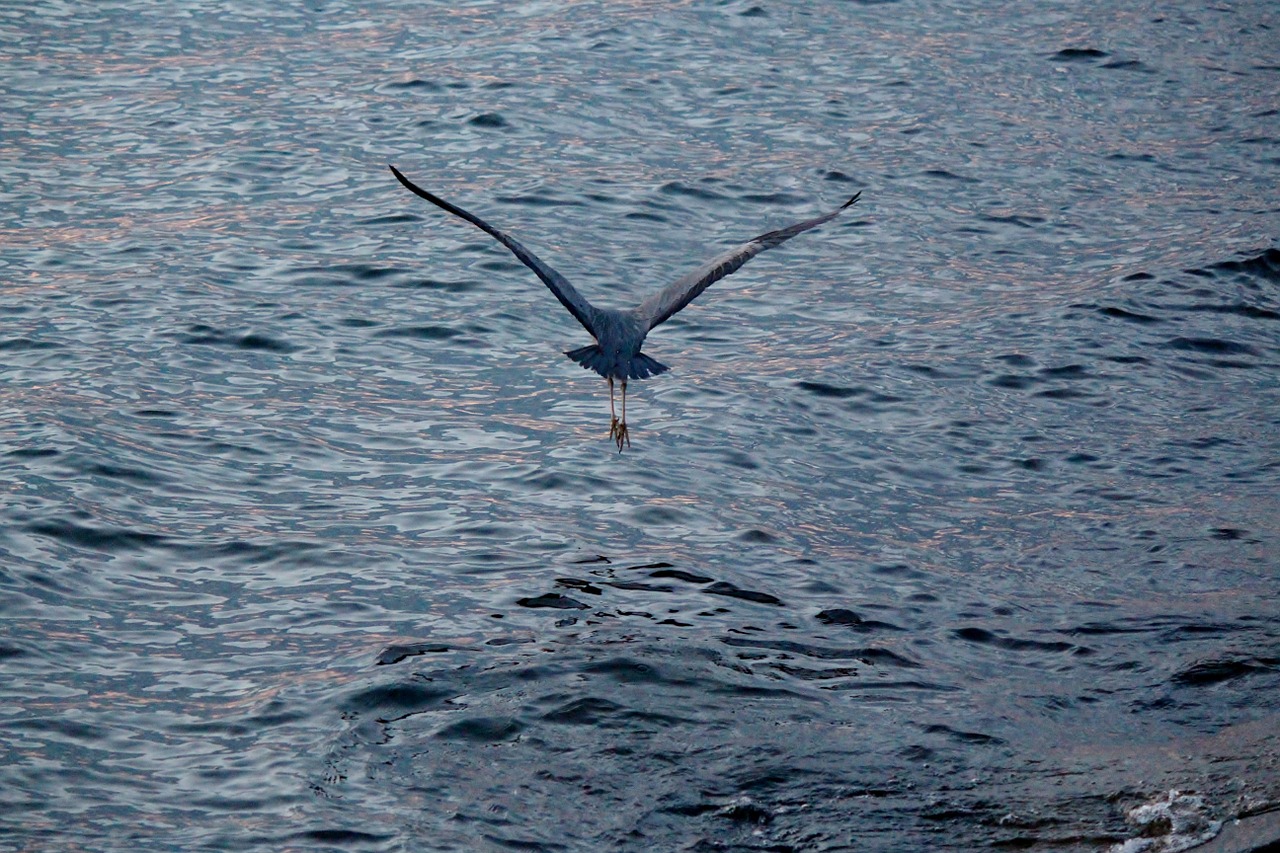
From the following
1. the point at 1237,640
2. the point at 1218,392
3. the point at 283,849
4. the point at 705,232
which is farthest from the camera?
the point at 705,232

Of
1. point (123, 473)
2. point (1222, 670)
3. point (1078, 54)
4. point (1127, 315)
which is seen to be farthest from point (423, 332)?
point (1078, 54)

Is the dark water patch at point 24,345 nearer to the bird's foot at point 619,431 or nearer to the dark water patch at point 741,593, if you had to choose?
the bird's foot at point 619,431

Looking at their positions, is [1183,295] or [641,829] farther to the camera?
[1183,295]

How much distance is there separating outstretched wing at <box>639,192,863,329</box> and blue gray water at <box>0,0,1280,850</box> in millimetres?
1213

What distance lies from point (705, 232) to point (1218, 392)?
4031 millimetres

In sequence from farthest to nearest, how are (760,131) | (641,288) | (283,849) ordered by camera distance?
(760,131), (641,288), (283,849)

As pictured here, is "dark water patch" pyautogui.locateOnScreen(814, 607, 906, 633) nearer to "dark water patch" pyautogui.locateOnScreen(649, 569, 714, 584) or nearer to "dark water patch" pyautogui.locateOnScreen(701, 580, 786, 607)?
"dark water patch" pyautogui.locateOnScreen(701, 580, 786, 607)

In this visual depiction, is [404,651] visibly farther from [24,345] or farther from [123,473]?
[24,345]

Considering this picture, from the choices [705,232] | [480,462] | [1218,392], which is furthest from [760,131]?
[480,462]

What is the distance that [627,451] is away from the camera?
9375 millimetres

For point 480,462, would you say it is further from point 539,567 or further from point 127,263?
point 127,263

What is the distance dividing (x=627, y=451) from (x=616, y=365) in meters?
1.78

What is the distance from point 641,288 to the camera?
438 inches

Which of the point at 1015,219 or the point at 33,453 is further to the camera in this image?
the point at 1015,219
